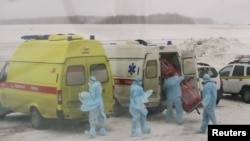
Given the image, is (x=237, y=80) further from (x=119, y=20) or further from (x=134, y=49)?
(x=119, y=20)

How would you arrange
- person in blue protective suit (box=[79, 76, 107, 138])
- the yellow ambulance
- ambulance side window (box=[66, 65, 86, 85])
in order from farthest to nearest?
ambulance side window (box=[66, 65, 86, 85])
the yellow ambulance
person in blue protective suit (box=[79, 76, 107, 138])

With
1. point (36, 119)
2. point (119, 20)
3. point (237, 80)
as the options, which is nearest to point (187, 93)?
point (237, 80)

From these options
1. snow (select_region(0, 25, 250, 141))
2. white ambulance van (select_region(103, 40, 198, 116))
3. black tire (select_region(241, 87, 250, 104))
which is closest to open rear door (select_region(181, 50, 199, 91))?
white ambulance van (select_region(103, 40, 198, 116))

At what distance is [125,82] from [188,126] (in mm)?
2117

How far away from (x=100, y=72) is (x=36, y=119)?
1766mm

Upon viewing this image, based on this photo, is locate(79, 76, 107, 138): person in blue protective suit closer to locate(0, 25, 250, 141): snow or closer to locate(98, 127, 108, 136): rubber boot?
locate(98, 127, 108, 136): rubber boot

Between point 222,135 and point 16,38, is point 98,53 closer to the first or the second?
point 222,135

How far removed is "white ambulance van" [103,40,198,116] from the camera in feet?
36.4

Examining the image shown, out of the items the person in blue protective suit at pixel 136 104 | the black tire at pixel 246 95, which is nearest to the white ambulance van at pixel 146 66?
the person in blue protective suit at pixel 136 104

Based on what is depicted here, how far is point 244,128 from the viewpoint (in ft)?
27.8

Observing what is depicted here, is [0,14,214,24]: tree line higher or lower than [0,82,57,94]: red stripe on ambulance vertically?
higher

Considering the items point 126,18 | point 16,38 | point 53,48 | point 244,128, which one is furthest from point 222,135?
point 16,38

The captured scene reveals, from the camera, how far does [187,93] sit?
11.4 meters

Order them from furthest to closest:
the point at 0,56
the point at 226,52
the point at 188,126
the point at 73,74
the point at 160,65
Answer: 1. the point at 226,52
2. the point at 0,56
3. the point at 160,65
4. the point at 188,126
5. the point at 73,74
